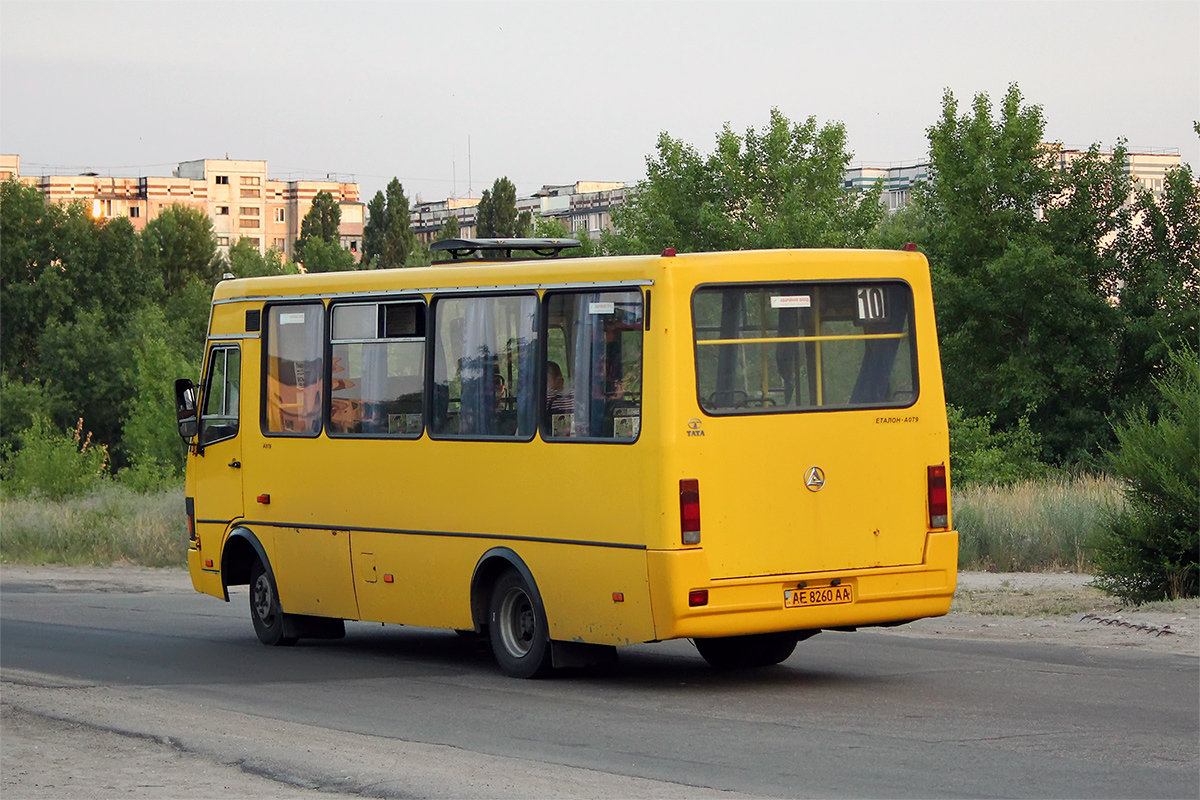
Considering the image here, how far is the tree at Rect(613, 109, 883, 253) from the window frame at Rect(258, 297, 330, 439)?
4277cm

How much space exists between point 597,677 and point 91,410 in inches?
3084

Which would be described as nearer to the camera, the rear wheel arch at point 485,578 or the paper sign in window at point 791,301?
the paper sign in window at point 791,301

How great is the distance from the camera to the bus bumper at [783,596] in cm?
1101

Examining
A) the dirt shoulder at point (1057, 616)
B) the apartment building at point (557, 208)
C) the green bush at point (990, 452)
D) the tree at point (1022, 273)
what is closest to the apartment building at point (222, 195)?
the apartment building at point (557, 208)

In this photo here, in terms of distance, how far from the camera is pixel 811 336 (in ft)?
38.4

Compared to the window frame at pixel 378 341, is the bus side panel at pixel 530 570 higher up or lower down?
lower down

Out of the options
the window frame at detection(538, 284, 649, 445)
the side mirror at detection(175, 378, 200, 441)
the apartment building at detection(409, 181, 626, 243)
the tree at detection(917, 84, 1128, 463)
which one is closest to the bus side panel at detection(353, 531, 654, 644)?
the window frame at detection(538, 284, 649, 445)

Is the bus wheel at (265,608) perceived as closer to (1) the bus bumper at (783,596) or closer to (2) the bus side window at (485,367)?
(2) the bus side window at (485,367)

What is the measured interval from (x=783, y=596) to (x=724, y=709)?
932 mm

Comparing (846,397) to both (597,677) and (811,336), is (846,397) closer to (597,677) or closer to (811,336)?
(811,336)

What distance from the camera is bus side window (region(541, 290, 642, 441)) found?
452 inches

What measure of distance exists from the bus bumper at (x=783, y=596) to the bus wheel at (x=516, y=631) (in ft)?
4.65

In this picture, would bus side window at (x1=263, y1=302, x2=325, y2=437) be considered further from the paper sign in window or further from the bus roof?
the paper sign in window

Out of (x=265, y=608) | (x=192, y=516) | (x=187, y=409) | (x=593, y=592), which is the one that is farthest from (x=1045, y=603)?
(x=187, y=409)
